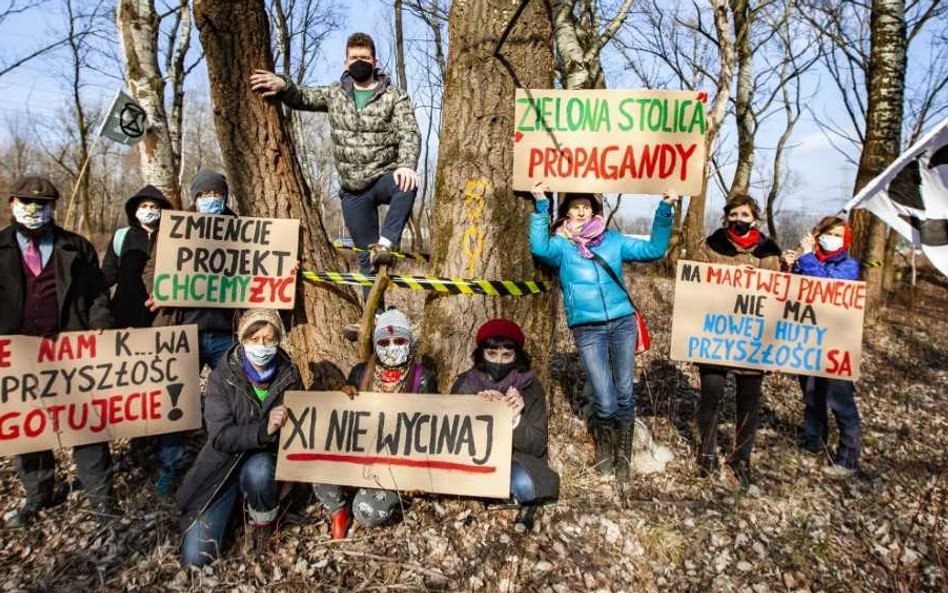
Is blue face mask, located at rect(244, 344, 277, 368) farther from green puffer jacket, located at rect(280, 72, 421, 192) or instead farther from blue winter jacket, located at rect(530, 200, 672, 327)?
blue winter jacket, located at rect(530, 200, 672, 327)

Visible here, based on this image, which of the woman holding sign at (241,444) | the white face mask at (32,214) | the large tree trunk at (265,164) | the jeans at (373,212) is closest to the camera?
the woman holding sign at (241,444)

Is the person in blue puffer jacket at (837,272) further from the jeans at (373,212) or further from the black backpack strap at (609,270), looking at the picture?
the jeans at (373,212)

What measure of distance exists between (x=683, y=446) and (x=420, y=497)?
2422mm

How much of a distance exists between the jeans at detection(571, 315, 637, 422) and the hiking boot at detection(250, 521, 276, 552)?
87.9 inches

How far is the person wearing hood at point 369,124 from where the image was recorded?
4.37m

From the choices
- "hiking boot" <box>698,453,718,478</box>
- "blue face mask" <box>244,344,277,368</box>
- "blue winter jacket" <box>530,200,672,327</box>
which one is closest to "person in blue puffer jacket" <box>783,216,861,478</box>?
"hiking boot" <box>698,453,718,478</box>

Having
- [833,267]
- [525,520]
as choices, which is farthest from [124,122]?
[833,267]

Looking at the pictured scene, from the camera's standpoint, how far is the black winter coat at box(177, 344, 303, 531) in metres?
3.37

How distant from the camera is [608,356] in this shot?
157 inches

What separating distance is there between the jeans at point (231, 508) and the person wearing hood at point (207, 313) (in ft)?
3.35

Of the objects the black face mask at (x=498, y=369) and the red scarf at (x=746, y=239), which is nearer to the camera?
the black face mask at (x=498, y=369)

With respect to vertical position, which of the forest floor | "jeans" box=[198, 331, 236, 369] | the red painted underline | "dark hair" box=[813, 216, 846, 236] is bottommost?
the forest floor

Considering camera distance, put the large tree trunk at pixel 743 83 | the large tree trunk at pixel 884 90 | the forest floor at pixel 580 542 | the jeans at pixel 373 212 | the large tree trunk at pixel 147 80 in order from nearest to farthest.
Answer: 1. the forest floor at pixel 580 542
2. the jeans at pixel 373 212
3. the large tree trunk at pixel 147 80
4. the large tree trunk at pixel 884 90
5. the large tree trunk at pixel 743 83

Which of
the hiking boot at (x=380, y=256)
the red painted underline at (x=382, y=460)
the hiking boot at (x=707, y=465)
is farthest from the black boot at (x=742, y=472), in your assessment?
the hiking boot at (x=380, y=256)
